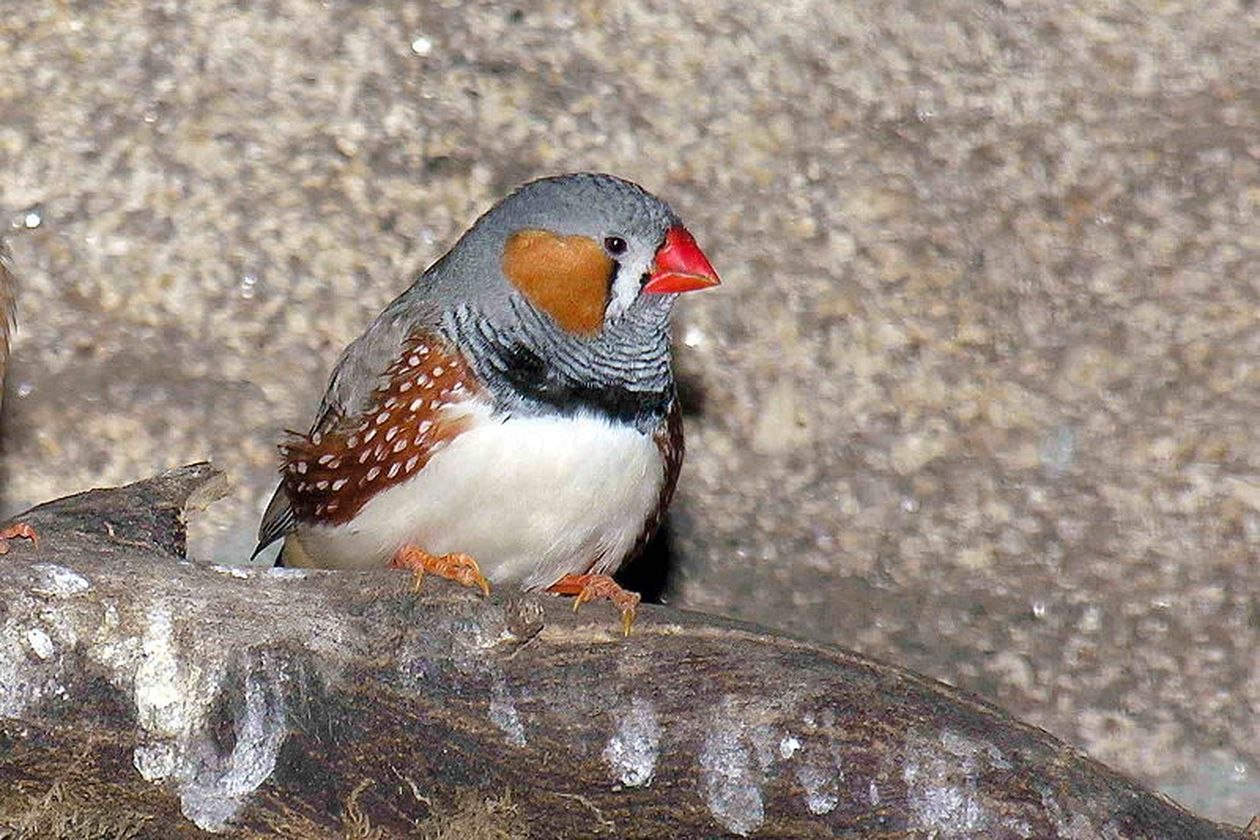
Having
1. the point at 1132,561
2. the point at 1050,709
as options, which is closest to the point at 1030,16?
the point at 1132,561

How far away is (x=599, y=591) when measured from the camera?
3232 millimetres

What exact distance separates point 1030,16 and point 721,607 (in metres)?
1.45

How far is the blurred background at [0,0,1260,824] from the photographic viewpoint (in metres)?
4.14

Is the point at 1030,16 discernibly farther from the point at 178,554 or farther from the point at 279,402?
the point at 178,554

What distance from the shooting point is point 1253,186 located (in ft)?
13.6

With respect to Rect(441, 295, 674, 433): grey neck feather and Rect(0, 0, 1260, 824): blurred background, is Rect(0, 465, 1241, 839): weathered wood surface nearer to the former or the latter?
Rect(441, 295, 674, 433): grey neck feather

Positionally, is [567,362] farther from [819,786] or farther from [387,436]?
[819,786]

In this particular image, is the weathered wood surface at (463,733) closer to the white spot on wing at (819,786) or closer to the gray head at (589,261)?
the white spot on wing at (819,786)

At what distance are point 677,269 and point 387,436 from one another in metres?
0.57

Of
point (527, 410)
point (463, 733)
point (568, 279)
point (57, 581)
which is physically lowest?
point (463, 733)

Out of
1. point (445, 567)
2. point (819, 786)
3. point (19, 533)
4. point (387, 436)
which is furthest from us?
point (387, 436)

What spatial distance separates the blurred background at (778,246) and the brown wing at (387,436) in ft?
2.59

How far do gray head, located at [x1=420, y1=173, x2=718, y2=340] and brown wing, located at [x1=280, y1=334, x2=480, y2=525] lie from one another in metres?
0.14

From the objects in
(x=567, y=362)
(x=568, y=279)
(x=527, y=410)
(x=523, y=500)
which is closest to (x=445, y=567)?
(x=523, y=500)
